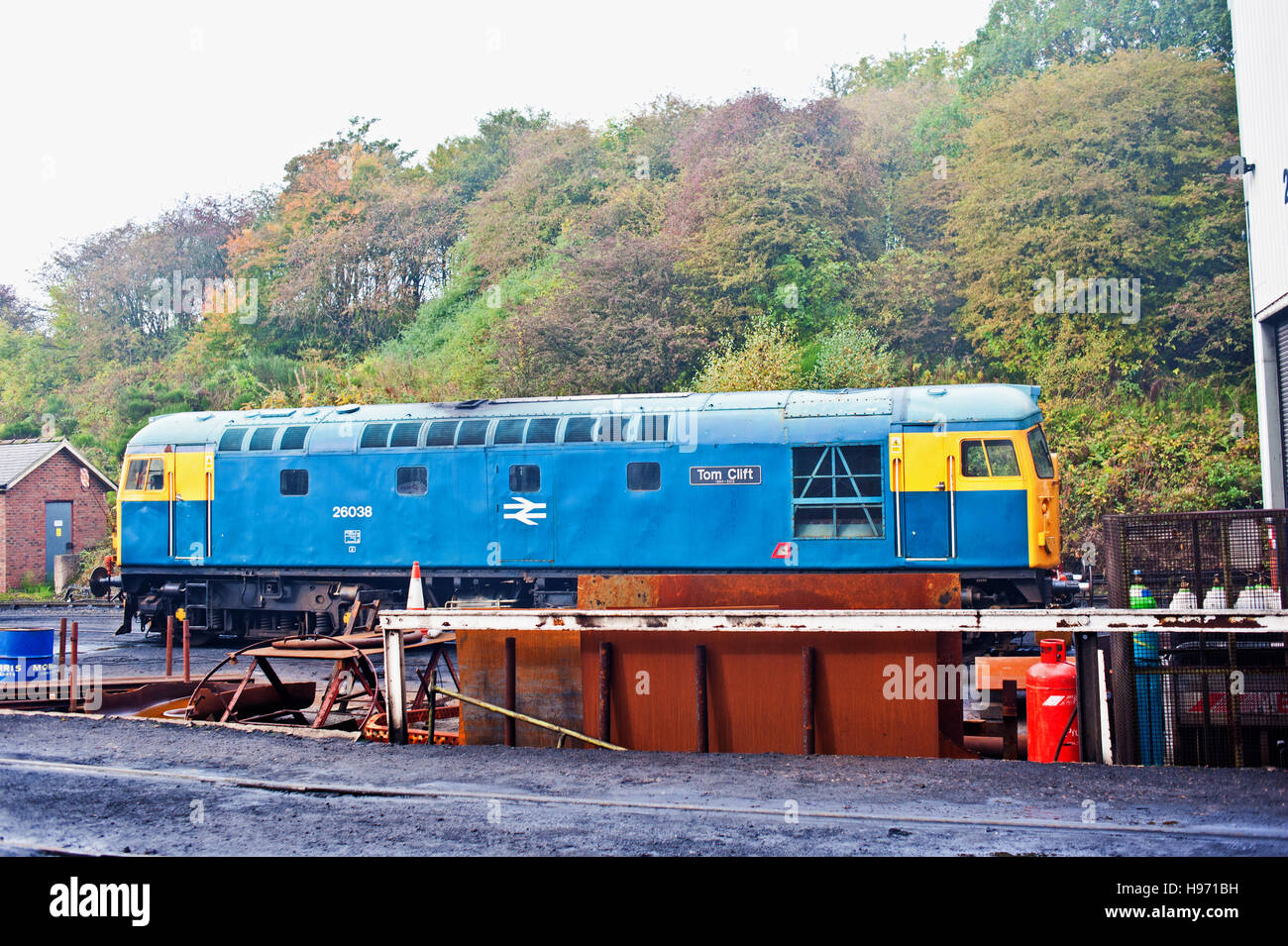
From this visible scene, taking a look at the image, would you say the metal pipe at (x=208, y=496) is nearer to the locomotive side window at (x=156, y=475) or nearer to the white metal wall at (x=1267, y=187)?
the locomotive side window at (x=156, y=475)

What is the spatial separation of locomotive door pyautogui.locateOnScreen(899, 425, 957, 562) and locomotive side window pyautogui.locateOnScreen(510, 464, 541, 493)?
5666mm

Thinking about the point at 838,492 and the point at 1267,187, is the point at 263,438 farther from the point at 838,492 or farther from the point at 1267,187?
the point at 1267,187

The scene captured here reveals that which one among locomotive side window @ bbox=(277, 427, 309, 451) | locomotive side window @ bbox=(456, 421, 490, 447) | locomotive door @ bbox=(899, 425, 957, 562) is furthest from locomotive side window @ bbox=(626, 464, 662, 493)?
locomotive side window @ bbox=(277, 427, 309, 451)

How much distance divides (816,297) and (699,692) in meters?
27.0

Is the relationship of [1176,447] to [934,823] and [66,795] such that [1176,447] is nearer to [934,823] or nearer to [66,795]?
[934,823]

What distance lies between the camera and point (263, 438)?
19.2 m

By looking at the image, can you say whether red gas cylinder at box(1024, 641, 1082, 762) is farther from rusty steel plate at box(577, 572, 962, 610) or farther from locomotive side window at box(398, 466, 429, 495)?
locomotive side window at box(398, 466, 429, 495)

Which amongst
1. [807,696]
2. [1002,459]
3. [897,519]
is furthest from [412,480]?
[807,696]

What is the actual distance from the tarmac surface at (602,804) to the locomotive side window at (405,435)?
9.41 metres

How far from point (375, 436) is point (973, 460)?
9747 mm

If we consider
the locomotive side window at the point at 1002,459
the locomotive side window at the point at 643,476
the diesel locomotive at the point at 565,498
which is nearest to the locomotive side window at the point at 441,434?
the diesel locomotive at the point at 565,498

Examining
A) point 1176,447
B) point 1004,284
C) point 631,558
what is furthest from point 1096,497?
point 631,558

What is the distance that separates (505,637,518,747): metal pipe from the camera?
8922 mm
